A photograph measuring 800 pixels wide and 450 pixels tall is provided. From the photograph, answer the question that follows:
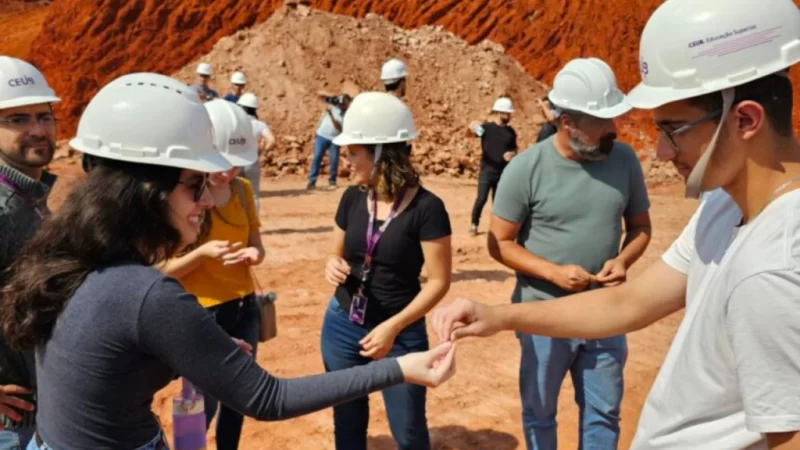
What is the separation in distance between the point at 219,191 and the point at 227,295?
59 cm

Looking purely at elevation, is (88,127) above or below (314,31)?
above

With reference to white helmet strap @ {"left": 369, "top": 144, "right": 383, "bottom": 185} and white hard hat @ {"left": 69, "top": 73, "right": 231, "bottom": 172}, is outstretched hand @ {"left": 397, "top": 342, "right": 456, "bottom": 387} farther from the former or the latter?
white helmet strap @ {"left": 369, "top": 144, "right": 383, "bottom": 185}

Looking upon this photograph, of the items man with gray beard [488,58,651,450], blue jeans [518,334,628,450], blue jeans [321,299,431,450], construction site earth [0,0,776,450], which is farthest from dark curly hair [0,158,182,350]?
blue jeans [518,334,628,450]

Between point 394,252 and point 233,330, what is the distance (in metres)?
1.09

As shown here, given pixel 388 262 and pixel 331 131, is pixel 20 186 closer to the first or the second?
pixel 388 262

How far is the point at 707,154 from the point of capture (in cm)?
210

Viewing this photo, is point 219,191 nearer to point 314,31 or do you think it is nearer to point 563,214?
point 563,214

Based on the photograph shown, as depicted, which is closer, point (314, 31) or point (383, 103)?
Result: point (383, 103)

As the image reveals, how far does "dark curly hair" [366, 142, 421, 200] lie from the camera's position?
417cm

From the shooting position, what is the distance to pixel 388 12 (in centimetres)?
3303

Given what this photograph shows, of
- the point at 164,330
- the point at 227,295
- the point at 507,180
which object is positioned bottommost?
the point at 227,295

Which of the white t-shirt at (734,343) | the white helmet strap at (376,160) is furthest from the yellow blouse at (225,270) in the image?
the white t-shirt at (734,343)

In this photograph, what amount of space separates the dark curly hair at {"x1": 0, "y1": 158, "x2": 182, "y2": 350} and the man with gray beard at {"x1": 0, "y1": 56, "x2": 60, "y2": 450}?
0.87 m

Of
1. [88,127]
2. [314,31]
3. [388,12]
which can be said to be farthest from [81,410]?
[388,12]
